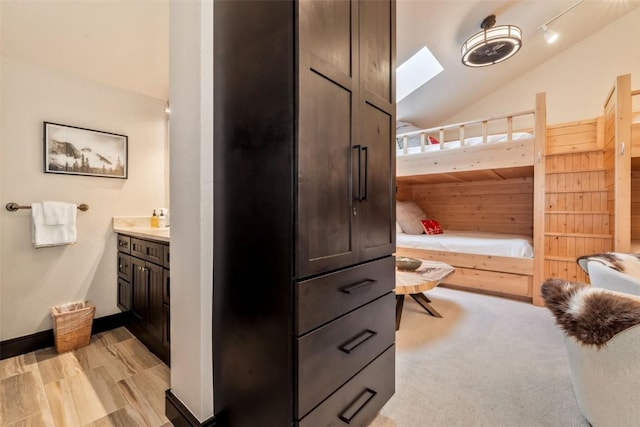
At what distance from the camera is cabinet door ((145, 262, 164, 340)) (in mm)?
1709

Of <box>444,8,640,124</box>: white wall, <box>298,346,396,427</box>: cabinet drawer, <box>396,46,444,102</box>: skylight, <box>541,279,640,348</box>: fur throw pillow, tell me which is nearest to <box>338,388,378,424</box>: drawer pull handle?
<box>298,346,396,427</box>: cabinet drawer

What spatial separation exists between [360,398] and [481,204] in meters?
4.36

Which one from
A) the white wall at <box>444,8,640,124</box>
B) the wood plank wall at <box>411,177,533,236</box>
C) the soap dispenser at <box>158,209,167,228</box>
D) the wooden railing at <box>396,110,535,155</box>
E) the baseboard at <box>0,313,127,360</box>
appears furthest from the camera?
the wood plank wall at <box>411,177,533,236</box>

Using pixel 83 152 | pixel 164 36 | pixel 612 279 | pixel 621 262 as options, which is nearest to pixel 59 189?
pixel 83 152

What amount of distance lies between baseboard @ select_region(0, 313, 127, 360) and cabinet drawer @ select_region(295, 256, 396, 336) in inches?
88.9

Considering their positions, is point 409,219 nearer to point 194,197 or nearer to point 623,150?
point 623,150

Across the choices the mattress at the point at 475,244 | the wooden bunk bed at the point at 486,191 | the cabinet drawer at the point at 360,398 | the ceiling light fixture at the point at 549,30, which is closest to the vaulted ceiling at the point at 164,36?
the ceiling light fixture at the point at 549,30

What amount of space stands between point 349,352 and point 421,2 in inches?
124

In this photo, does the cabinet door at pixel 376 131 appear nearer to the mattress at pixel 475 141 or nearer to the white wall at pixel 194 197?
the white wall at pixel 194 197

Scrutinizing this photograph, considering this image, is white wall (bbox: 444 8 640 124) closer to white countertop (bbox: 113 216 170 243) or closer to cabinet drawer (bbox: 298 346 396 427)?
cabinet drawer (bbox: 298 346 396 427)

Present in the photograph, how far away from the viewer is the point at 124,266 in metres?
2.28

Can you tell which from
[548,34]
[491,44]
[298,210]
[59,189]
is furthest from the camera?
[548,34]

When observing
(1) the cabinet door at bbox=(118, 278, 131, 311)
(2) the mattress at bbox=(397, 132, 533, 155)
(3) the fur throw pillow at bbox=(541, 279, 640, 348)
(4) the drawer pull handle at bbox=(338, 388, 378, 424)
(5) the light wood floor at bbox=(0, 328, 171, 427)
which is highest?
(2) the mattress at bbox=(397, 132, 533, 155)

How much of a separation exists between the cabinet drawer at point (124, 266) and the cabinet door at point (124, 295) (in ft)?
0.17
